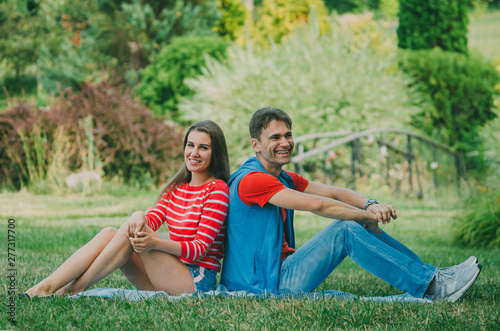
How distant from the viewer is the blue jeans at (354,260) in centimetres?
344

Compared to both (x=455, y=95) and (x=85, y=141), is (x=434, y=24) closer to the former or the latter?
(x=455, y=95)

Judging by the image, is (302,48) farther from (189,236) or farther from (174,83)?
(189,236)

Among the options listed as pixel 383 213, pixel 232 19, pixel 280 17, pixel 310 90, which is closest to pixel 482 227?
pixel 383 213

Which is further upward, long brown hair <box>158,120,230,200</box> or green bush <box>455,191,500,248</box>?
long brown hair <box>158,120,230,200</box>

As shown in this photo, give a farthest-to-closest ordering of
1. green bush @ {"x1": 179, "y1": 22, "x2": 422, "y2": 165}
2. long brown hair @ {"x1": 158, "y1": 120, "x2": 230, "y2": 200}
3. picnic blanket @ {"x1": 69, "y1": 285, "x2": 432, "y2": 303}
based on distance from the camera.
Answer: green bush @ {"x1": 179, "y1": 22, "x2": 422, "y2": 165} → long brown hair @ {"x1": 158, "y1": 120, "x2": 230, "y2": 200} → picnic blanket @ {"x1": 69, "y1": 285, "x2": 432, "y2": 303}

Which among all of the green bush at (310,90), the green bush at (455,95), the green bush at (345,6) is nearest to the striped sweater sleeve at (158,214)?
the green bush at (310,90)

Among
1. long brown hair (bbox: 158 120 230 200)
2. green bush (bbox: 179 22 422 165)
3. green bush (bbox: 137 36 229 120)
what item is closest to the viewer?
long brown hair (bbox: 158 120 230 200)

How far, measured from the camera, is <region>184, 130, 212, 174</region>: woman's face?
12.2ft

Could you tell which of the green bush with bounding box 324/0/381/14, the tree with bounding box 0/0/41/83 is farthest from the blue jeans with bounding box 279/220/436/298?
the green bush with bounding box 324/0/381/14

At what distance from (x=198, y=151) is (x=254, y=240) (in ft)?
2.17

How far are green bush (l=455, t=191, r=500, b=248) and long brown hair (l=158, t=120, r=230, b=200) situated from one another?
3.67 metres

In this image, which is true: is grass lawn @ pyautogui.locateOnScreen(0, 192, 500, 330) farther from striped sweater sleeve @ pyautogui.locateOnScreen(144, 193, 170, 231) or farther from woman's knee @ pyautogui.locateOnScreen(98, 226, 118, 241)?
striped sweater sleeve @ pyautogui.locateOnScreen(144, 193, 170, 231)

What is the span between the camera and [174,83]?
635 inches

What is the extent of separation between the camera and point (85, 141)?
34.4ft
